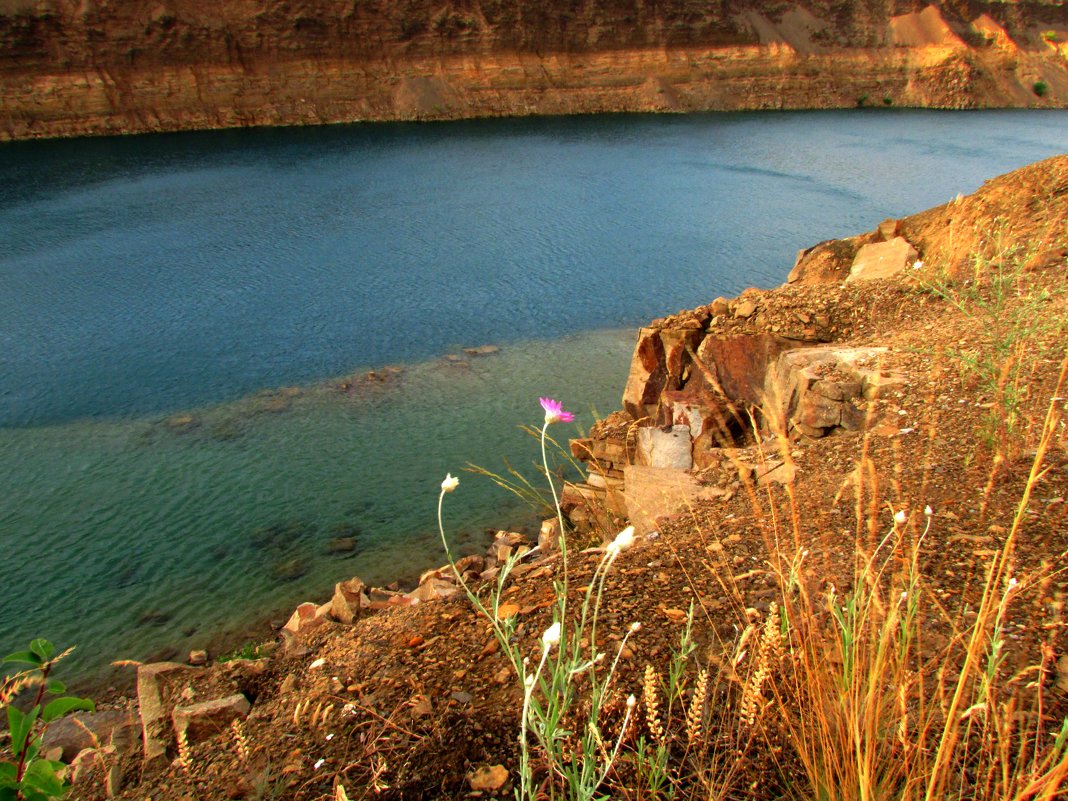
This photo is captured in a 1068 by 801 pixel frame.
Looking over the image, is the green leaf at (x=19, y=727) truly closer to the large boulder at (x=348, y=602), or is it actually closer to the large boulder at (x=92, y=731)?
the large boulder at (x=92, y=731)

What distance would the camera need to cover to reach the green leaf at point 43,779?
1.92 m

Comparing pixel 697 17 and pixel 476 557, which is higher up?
pixel 697 17

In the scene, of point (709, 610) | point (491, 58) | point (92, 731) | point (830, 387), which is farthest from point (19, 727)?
point (491, 58)

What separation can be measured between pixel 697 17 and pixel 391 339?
1339 inches

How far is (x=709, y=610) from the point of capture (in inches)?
120

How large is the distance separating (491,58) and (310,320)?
86.6 feet

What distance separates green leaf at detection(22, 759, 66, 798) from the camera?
75.7 inches

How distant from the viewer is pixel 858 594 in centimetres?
218

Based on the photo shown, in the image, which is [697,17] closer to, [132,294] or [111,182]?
[111,182]

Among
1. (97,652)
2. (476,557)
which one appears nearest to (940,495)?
(476,557)

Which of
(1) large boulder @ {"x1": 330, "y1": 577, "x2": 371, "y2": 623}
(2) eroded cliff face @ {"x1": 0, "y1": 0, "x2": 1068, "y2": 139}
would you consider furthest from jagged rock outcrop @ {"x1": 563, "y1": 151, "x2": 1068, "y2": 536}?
(2) eroded cliff face @ {"x1": 0, "y1": 0, "x2": 1068, "y2": 139}

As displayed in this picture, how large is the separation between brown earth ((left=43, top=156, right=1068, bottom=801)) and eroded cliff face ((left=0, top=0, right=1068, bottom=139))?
101 ft

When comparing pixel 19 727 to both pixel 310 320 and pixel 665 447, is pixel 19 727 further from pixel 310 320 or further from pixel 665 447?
pixel 310 320

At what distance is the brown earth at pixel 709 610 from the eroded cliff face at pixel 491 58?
101 feet
